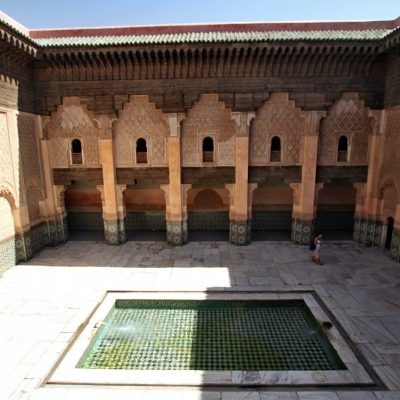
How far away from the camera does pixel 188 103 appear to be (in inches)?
308

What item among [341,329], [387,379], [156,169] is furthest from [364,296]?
[156,169]

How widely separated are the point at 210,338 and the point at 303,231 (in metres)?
4.87

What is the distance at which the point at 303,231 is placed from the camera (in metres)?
8.45

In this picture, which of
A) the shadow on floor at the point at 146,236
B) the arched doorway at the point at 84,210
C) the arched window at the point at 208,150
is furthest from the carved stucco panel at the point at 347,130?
the arched doorway at the point at 84,210

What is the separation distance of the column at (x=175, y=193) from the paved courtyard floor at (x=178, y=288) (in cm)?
41

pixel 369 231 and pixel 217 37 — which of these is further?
pixel 369 231

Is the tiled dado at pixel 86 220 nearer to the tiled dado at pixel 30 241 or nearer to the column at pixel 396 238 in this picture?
the tiled dado at pixel 30 241

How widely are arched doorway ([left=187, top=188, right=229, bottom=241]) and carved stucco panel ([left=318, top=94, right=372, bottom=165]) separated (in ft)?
10.6

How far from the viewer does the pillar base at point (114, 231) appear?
8539 mm

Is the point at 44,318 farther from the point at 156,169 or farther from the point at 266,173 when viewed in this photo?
Result: the point at 266,173

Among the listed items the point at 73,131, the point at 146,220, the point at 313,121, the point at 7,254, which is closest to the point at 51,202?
the point at 7,254

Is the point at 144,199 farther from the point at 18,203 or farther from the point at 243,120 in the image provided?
the point at 243,120

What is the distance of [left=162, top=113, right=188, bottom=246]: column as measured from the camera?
7.94 m

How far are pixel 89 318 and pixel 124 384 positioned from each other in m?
1.73
